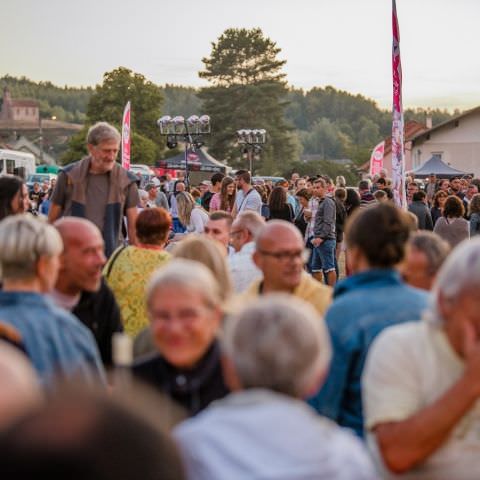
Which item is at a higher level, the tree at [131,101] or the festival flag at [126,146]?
the tree at [131,101]

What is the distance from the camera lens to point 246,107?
81.2 meters

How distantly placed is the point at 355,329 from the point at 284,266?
1489mm

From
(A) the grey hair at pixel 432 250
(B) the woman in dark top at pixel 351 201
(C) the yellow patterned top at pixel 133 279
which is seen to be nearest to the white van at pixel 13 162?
A: (B) the woman in dark top at pixel 351 201

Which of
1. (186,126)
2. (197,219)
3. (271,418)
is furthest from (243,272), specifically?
(186,126)

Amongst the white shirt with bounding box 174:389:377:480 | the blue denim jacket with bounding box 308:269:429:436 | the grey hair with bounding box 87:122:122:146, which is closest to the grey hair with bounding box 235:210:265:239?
the grey hair with bounding box 87:122:122:146

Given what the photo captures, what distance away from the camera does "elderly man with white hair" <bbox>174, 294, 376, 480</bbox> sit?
2.11m

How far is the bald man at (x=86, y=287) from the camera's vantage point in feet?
15.5

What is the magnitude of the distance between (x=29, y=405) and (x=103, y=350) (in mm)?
3609

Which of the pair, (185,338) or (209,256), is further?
(209,256)

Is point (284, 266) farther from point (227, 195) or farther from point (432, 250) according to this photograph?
point (227, 195)

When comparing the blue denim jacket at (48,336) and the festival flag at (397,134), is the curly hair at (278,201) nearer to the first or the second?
the festival flag at (397,134)

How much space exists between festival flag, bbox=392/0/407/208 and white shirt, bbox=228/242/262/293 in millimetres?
4684

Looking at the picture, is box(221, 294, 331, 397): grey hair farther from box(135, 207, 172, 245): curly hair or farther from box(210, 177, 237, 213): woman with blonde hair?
box(210, 177, 237, 213): woman with blonde hair

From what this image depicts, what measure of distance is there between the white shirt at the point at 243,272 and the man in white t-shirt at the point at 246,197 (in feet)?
21.3
